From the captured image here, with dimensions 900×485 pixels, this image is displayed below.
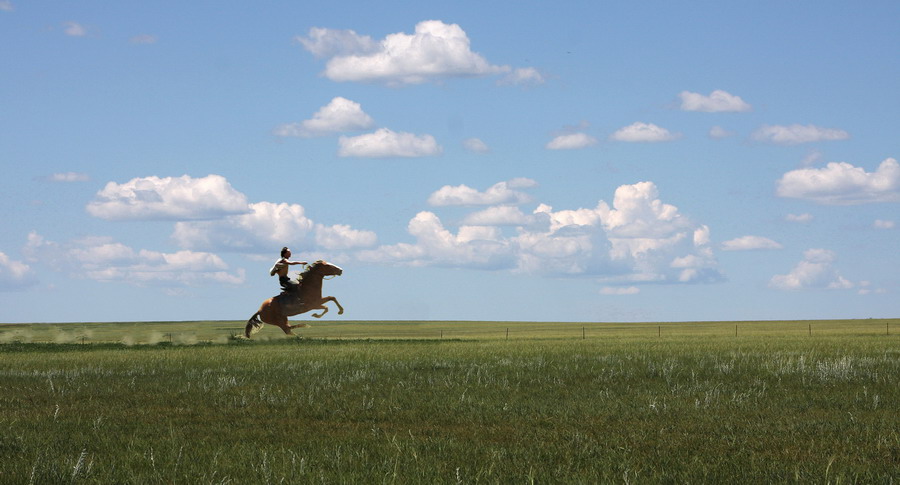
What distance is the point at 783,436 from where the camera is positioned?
15.7m

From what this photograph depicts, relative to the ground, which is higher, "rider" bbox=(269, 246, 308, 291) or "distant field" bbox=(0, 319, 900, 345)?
"rider" bbox=(269, 246, 308, 291)

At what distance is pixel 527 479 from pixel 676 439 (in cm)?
431

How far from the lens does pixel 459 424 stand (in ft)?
57.1

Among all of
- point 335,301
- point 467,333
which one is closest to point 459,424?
point 335,301

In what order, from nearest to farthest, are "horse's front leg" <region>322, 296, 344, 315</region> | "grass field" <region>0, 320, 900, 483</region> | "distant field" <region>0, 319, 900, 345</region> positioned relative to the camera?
"grass field" <region>0, 320, 900, 483</region> → "horse's front leg" <region>322, 296, 344, 315</region> → "distant field" <region>0, 319, 900, 345</region>

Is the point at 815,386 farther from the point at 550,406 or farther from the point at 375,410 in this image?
the point at 375,410

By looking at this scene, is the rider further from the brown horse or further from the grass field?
the grass field

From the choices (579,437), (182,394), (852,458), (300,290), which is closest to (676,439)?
(579,437)

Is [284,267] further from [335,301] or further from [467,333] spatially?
[467,333]

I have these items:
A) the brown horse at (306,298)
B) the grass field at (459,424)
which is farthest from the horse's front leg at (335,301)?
the grass field at (459,424)

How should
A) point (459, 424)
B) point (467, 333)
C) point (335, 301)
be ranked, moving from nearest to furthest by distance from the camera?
1. point (459, 424)
2. point (335, 301)
3. point (467, 333)

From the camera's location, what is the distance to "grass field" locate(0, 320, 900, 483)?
40.8 feet

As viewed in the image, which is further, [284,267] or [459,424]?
[284,267]

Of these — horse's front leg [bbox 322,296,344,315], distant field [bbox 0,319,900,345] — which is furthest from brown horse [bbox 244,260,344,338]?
distant field [bbox 0,319,900,345]
